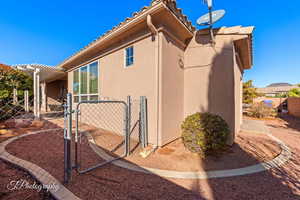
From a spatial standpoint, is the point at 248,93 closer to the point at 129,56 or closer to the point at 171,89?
the point at 171,89

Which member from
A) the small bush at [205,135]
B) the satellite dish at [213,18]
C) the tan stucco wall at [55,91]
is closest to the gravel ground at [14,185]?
the small bush at [205,135]

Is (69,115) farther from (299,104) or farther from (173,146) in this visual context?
(299,104)

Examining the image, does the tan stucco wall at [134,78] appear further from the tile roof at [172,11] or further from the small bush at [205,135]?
the small bush at [205,135]

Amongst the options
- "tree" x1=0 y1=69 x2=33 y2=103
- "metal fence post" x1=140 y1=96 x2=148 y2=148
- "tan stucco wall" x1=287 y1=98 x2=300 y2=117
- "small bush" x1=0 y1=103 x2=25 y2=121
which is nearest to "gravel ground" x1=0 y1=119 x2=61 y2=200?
"metal fence post" x1=140 y1=96 x2=148 y2=148

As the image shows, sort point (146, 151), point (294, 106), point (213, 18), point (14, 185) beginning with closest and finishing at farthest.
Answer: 1. point (14, 185)
2. point (146, 151)
3. point (213, 18)
4. point (294, 106)

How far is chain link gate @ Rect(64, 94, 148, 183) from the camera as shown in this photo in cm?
216

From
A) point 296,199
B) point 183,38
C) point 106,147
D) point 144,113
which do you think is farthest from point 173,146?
point 183,38

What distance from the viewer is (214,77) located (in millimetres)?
4223

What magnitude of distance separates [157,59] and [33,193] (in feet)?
12.2

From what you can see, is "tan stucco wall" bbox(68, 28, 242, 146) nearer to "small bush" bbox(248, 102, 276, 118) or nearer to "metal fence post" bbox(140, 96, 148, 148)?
"metal fence post" bbox(140, 96, 148, 148)

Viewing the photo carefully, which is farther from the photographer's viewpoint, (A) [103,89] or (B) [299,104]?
(B) [299,104]

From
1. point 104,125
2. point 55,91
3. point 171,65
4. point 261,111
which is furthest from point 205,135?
point 55,91

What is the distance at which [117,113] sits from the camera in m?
5.12

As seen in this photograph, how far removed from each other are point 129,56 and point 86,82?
3404 millimetres
